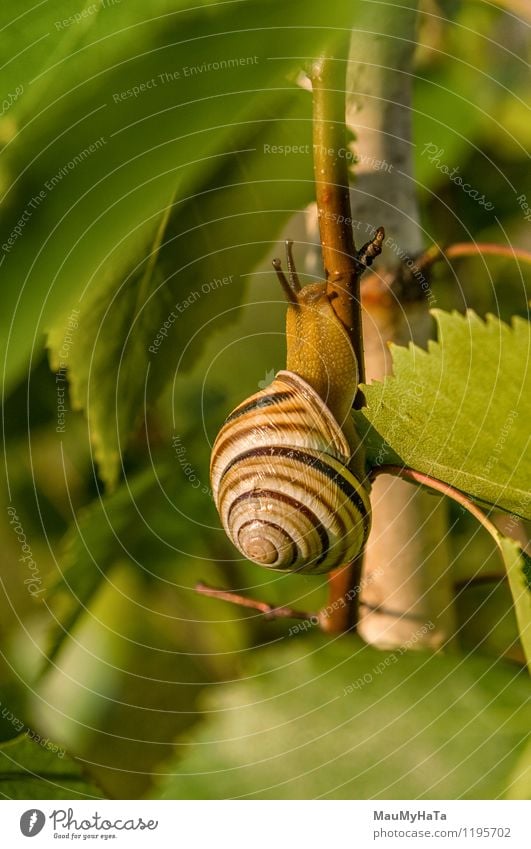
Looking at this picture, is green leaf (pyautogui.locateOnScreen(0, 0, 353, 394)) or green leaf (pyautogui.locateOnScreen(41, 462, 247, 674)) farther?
green leaf (pyautogui.locateOnScreen(41, 462, 247, 674))

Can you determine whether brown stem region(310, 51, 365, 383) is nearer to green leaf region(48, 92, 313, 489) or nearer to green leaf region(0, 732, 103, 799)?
green leaf region(48, 92, 313, 489)

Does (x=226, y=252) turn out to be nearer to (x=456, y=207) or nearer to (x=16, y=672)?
(x=456, y=207)

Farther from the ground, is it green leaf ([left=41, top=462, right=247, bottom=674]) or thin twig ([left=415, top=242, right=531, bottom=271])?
thin twig ([left=415, top=242, right=531, bottom=271])

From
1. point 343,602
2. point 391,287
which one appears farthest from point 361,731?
point 391,287

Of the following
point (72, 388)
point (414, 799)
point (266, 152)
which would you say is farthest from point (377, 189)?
point (414, 799)

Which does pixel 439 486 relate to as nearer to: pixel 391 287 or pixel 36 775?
pixel 391 287
